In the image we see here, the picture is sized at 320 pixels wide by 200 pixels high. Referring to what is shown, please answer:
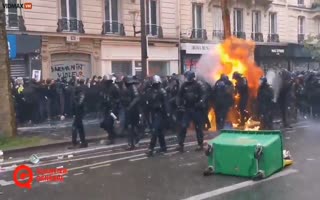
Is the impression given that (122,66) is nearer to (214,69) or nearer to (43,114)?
(43,114)

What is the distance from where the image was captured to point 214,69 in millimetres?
14680

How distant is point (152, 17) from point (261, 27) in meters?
9.64

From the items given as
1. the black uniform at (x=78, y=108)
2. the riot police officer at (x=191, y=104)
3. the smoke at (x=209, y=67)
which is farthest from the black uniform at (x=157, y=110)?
the smoke at (x=209, y=67)

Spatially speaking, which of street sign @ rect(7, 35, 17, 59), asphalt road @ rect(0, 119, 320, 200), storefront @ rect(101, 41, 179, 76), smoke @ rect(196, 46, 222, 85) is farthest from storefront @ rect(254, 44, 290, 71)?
asphalt road @ rect(0, 119, 320, 200)

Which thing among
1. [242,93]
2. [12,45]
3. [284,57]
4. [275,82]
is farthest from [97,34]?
[284,57]

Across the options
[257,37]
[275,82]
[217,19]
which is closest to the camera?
[275,82]

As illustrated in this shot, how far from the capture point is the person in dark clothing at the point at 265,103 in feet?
45.6

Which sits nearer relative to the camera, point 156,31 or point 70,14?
point 70,14

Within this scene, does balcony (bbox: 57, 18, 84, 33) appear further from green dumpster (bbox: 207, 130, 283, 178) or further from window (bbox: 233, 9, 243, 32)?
green dumpster (bbox: 207, 130, 283, 178)

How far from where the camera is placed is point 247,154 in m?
7.67

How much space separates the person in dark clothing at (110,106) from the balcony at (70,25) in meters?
10.2

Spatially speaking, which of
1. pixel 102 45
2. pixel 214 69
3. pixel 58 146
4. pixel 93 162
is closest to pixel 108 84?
pixel 58 146

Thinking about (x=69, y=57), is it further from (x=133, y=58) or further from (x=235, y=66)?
(x=235, y=66)

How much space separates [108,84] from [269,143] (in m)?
5.36
